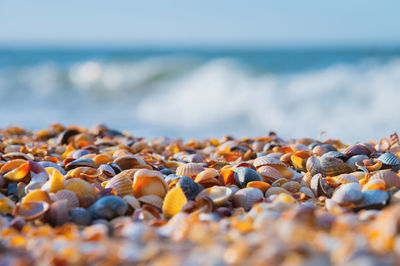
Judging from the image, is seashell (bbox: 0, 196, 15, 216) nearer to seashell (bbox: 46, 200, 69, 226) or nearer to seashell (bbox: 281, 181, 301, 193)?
seashell (bbox: 46, 200, 69, 226)

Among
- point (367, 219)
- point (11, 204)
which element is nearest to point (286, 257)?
point (367, 219)

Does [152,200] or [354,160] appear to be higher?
[354,160]

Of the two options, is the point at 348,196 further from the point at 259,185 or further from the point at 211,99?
the point at 211,99

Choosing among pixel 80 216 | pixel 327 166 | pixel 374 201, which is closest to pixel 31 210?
pixel 80 216

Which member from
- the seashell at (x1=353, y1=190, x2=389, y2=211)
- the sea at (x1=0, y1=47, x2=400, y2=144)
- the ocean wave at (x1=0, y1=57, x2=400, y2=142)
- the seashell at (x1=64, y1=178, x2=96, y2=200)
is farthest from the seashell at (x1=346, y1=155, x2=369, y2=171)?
the ocean wave at (x1=0, y1=57, x2=400, y2=142)

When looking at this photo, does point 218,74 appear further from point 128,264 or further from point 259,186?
point 128,264

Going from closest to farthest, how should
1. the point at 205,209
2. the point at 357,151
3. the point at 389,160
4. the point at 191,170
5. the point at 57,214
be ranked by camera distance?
the point at 57,214, the point at 205,209, the point at 191,170, the point at 389,160, the point at 357,151

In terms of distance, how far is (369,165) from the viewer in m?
2.63

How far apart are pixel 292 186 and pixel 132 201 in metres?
0.85

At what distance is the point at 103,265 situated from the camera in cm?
127

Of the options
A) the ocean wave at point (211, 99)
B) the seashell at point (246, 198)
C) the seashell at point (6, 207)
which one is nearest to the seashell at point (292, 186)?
the seashell at point (246, 198)

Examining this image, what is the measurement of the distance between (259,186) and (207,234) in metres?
0.92

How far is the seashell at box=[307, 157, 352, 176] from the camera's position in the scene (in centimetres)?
259

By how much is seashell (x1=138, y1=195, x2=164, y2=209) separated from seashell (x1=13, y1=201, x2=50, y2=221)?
1.52 ft
